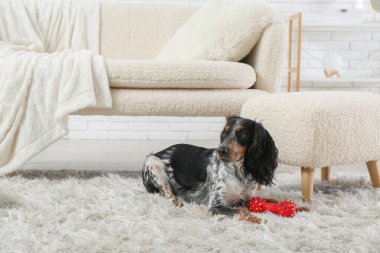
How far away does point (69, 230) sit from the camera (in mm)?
1546

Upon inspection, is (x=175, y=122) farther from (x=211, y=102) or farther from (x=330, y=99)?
(x=330, y=99)

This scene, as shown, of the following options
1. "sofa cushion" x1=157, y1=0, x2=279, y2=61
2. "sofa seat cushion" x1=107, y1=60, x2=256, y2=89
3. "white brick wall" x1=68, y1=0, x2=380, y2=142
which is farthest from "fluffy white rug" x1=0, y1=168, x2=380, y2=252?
"white brick wall" x1=68, y1=0, x2=380, y2=142

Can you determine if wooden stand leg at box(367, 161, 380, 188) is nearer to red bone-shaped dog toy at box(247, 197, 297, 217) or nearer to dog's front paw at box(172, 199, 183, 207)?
red bone-shaped dog toy at box(247, 197, 297, 217)

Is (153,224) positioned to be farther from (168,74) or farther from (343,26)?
(343,26)

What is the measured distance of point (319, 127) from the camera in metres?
1.93

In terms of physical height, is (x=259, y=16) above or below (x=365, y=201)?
above

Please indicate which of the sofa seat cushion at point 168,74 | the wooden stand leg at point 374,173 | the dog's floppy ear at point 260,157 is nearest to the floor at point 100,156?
the wooden stand leg at point 374,173

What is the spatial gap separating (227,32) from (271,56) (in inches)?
11.4

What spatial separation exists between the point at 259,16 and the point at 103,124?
6.65 ft

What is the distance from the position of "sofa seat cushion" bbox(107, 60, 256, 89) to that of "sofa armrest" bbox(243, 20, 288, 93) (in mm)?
248

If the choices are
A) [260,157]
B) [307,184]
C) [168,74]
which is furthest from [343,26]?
[260,157]

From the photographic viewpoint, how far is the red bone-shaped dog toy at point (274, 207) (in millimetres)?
1786

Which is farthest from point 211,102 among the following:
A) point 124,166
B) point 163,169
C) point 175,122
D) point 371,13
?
point 371,13

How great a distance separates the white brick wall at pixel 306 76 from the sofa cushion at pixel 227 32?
1.36m
